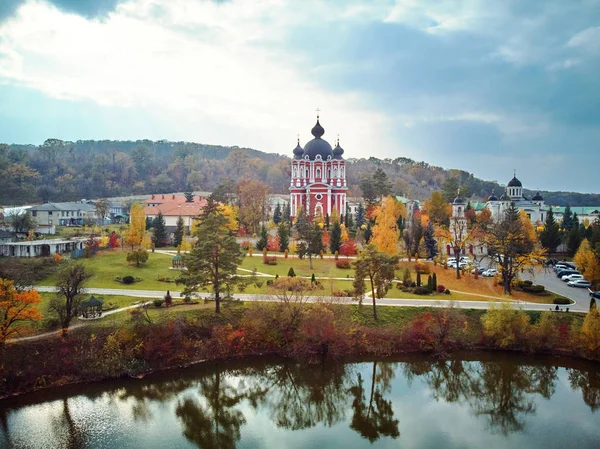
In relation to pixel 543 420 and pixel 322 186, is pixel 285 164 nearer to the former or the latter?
pixel 322 186

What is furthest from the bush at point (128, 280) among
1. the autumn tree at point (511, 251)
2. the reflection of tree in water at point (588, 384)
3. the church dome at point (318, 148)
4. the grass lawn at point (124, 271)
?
the church dome at point (318, 148)

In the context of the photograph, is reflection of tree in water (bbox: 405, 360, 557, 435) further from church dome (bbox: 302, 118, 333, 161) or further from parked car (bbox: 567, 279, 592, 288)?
church dome (bbox: 302, 118, 333, 161)

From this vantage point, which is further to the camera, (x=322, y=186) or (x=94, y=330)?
(x=322, y=186)

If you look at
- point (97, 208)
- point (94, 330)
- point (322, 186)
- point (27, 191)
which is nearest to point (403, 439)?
point (94, 330)

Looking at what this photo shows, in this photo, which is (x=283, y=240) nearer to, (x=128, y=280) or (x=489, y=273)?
(x=128, y=280)

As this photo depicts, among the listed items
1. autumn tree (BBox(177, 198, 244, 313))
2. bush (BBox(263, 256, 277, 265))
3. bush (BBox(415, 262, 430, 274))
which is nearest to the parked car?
bush (BBox(415, 262, 430, 274))
